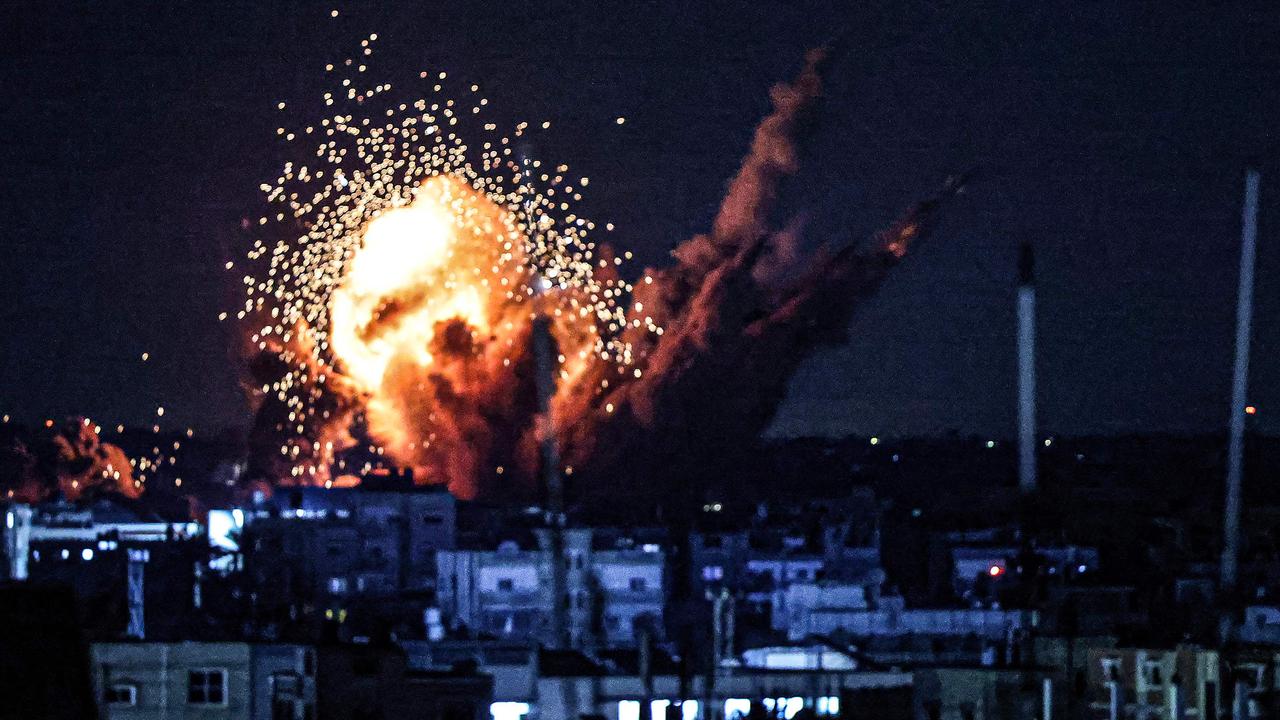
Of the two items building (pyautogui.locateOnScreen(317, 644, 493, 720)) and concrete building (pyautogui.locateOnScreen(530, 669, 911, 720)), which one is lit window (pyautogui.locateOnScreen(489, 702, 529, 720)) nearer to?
concrete building (pyautogui.locateOnScreen(530, 669, 911, 720))

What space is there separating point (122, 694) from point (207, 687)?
791 millimetres

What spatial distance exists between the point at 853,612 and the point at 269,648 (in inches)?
745

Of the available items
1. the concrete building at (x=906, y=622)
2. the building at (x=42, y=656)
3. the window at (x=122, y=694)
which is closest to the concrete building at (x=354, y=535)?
the concrete building at (x=906, y=622)

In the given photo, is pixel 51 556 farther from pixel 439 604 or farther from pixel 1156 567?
pixel 1156 567

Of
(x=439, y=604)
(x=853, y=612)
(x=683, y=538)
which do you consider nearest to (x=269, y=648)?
(x=853, y=612)

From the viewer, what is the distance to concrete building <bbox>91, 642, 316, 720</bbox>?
24031mm

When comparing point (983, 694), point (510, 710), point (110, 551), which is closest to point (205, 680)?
point (510, 710)

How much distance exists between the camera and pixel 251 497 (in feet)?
203

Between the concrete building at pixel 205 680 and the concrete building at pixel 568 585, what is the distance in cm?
2275

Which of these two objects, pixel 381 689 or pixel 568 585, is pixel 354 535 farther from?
pixel 381 689

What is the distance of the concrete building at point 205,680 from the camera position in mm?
24031

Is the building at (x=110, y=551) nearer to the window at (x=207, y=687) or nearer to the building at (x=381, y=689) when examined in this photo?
the building at (x=381, y=689)

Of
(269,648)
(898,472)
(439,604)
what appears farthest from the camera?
(898,472)

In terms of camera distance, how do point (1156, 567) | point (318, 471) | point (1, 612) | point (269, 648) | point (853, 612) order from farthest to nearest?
point (318, 471), point (1156, 567), point (853, 612), point (269, 648), point (1, 612)
